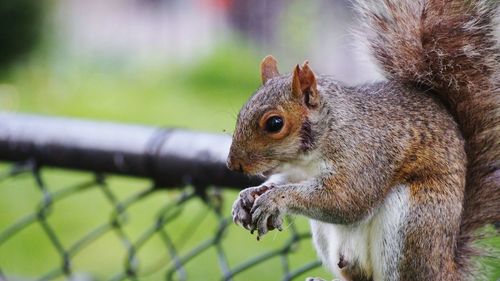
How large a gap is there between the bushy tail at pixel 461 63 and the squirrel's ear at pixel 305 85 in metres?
0.07

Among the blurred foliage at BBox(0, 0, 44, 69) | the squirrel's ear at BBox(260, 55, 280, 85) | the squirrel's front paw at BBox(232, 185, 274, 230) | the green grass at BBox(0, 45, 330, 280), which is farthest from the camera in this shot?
the blurred foliage at BBox(0, 0, 44, 69)

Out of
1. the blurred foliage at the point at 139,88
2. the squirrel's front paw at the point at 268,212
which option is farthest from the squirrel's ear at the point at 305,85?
the blurred foliage at the point at 139,88

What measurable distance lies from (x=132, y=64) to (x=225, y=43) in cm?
58

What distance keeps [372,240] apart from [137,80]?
3.93 metres

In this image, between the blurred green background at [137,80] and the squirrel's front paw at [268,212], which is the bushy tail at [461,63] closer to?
the blurred green background at [137,80]

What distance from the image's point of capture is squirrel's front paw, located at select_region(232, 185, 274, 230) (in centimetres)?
100

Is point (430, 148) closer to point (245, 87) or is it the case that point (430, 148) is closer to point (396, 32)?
point (396, 32)

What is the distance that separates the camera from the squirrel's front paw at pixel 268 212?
100 cm

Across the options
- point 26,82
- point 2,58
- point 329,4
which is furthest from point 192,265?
point 2,58

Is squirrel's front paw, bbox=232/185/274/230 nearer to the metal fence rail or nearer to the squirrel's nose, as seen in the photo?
the squirrel's nose

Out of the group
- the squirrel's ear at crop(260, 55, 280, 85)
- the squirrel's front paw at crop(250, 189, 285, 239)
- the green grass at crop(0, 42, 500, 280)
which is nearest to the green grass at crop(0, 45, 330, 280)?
the green grass at crop(0, 42, 500, 280)

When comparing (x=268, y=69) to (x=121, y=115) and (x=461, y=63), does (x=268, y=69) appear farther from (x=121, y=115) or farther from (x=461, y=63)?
(x=121, y=115)

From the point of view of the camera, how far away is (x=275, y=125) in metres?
1.10

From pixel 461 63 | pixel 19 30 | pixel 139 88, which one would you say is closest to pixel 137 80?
pixel 139 88
